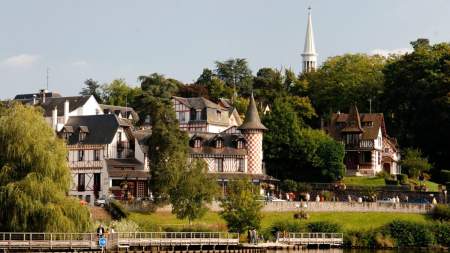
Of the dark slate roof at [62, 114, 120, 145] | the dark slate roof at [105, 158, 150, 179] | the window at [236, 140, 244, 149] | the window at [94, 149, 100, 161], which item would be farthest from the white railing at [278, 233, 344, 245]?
the dark slate roof at [62, 114, 120, 145]

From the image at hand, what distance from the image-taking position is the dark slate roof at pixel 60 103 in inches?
3903

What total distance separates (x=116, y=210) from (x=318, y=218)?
50.9 ft

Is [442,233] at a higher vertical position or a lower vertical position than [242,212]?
lower

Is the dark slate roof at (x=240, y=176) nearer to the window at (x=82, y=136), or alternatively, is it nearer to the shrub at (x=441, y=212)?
the window at (x=82, y=136)

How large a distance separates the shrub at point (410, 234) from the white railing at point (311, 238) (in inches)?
175

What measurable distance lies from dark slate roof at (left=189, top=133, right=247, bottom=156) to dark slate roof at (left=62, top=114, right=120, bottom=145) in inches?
279

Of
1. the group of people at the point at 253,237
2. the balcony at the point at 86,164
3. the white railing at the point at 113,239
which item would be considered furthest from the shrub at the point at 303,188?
the group of people at the point at 253,237

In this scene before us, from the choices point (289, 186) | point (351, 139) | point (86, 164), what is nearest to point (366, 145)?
point (351, 139)

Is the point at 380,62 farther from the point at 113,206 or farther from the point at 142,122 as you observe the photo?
the point at 113,206

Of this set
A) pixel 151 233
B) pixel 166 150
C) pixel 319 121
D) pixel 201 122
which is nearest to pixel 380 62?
pixel 319 121

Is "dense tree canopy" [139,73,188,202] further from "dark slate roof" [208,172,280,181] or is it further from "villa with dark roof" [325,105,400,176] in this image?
"villa with dark roof" [325,105,400,176]

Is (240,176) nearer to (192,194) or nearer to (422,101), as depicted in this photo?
(192,194)

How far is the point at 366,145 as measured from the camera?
10394 centimetres

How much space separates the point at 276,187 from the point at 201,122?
→ 1659cm
